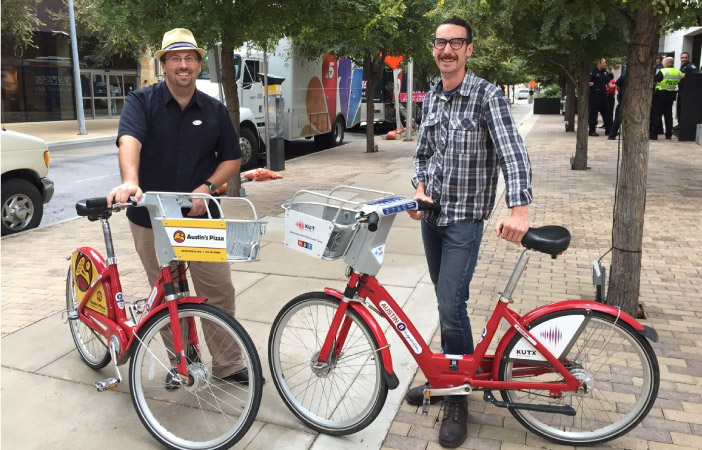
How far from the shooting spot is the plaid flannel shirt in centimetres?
292

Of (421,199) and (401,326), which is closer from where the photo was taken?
(401,326)

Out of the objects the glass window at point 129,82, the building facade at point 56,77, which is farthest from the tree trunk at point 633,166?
Answer: the glass window at point 129,82

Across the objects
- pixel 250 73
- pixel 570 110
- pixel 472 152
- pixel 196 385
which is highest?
pixel 250 73

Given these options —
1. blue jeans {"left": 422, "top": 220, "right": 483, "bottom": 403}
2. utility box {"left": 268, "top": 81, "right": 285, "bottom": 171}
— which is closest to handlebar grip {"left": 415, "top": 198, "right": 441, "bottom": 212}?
blue jeans {"left": 422, "top": 220, "right": 483, "bottom": 403}

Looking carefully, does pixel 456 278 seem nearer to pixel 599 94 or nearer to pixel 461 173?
pixel 461 173

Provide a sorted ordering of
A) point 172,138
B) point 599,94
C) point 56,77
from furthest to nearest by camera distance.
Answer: point 56,77 → point 599,94 → point 172,138

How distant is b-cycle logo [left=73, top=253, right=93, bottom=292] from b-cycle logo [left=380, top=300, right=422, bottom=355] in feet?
5.89

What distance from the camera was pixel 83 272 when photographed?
371 cm

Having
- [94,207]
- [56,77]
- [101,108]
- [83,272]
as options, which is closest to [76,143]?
[56,77]

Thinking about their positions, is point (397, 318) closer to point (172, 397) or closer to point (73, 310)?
point (172, 397)

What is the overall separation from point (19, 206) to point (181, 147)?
555 cm

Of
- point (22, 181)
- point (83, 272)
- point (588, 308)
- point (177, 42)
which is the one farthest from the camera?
point (22, 181)

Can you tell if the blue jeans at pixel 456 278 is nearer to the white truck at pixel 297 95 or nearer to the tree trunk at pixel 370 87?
the white truck at pixel 297 95

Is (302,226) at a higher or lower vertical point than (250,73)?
lower
